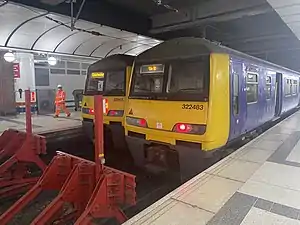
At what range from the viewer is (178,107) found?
15.2 ft

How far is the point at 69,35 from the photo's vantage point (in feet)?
36.8

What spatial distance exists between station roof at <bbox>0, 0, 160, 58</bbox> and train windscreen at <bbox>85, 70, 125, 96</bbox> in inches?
61.3

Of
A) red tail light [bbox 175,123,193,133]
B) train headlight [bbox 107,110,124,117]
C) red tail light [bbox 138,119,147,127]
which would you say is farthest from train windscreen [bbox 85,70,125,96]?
red tail light [bbox 175,123,193,133]

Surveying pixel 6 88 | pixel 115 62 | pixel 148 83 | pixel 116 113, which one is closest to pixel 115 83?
pixel 115 62

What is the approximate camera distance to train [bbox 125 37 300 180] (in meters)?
4.39

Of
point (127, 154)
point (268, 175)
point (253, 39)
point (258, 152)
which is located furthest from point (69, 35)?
point (268, 175)

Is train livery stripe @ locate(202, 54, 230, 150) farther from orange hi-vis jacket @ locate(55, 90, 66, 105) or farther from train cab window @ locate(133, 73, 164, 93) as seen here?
Answer: orange hi-vis jacket @ locate(55, 90, 66, 105)

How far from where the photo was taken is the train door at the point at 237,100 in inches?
194

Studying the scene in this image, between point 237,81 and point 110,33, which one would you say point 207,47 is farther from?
point 110,33

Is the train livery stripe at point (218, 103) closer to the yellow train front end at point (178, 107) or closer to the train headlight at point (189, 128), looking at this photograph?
the yellow train front end at point (178, 107)

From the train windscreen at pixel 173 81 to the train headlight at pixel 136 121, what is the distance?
0.43m

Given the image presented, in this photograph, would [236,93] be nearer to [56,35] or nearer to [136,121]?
[136,121]

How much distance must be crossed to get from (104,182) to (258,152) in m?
3.10

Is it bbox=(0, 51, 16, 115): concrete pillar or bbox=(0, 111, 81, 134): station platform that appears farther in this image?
bbox=(0, 51, 16, 115): concrete pillar
